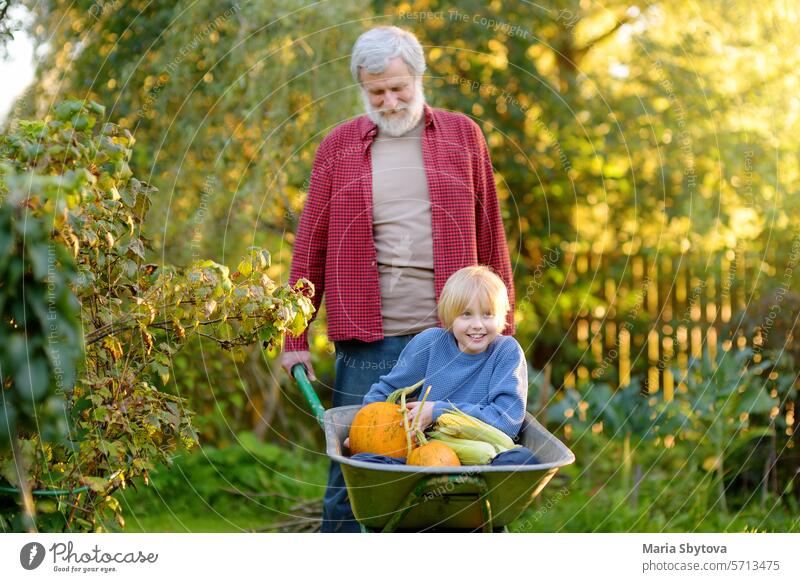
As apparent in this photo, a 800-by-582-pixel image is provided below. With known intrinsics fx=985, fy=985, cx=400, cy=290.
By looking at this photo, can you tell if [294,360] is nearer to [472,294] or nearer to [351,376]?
[351,376]

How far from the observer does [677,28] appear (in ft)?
21.3

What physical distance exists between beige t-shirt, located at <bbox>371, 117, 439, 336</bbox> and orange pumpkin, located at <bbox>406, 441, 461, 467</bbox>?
0.88 metres

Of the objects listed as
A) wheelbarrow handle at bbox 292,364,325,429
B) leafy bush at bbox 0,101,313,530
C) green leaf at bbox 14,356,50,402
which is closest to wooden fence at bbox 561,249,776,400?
wheelbarrow handle at bbox 292,364,325,429

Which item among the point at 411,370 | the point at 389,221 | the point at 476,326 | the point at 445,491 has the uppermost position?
the point at 389,221

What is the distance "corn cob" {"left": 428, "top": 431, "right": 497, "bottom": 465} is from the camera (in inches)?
104

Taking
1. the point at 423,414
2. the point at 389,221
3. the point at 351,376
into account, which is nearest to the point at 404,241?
the point at 389,221

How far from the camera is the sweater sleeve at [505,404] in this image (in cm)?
282

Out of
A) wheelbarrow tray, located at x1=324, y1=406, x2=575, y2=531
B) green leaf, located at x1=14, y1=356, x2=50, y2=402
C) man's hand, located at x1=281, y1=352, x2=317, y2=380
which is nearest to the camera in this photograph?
wheelbarrow tray, located at x1=324, y1=406, x2=575, y2=531

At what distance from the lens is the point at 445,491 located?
2.49m
